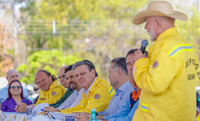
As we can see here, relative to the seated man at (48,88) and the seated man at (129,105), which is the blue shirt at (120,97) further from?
the seated man at (48,88)

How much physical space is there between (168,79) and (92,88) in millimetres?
1596

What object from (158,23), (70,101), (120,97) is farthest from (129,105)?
(70,101)

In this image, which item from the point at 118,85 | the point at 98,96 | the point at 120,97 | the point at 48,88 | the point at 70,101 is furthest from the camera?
the point at 48,88

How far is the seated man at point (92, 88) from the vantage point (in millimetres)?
3029

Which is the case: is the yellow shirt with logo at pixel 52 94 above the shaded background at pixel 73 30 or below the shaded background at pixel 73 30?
below

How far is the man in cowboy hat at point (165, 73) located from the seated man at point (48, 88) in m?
2.91

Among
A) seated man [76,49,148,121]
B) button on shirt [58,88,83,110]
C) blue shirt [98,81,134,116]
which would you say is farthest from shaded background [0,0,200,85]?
seated man [76,49,148,121]

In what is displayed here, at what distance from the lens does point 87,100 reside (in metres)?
3.36

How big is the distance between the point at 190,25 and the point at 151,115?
15.9 m

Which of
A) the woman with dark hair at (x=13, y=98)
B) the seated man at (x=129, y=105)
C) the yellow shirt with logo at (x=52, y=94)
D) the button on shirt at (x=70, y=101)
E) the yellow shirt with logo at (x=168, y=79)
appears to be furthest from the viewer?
the yellow shirt with logo at (x=52, y=94)

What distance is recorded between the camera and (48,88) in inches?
191

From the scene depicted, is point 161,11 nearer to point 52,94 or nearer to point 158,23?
point 158,23

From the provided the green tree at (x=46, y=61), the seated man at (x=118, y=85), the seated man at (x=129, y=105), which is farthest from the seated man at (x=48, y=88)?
the green tree at (x=46, y=61)

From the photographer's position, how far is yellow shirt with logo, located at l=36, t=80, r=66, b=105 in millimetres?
4559
